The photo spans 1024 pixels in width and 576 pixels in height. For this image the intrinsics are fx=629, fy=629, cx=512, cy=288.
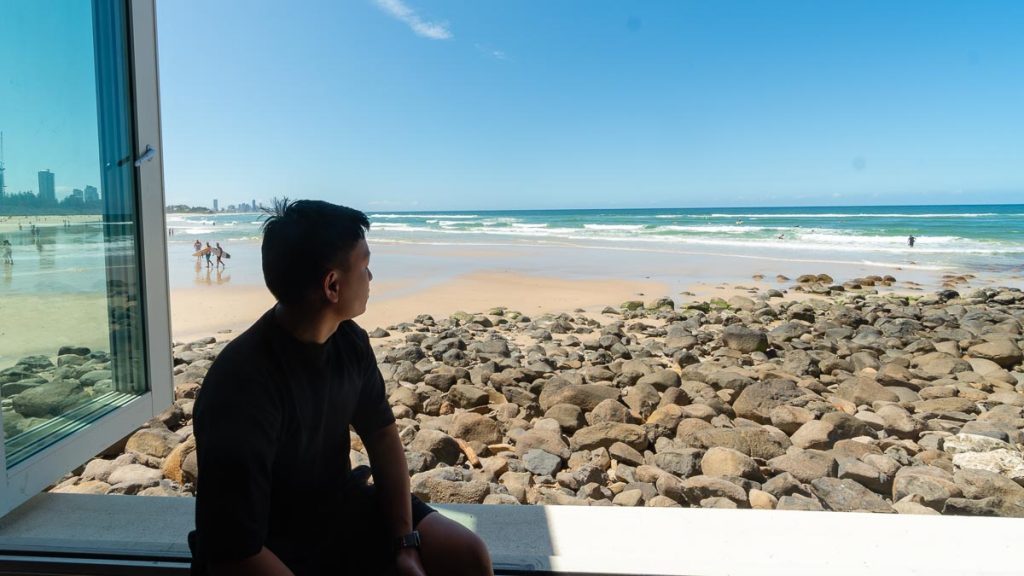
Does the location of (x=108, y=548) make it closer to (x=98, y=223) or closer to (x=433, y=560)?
(x=433, y=560)

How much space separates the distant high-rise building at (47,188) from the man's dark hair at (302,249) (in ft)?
4.61

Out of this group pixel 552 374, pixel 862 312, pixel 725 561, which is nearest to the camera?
pixel 725 561

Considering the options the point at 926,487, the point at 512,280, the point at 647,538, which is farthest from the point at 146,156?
the point at 512,280

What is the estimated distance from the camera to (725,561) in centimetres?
164

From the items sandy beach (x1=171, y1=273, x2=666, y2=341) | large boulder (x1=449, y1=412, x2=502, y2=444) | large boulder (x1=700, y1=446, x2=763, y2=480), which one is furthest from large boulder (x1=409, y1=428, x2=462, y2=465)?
sandy beach (x1=171, y1=273, x2=666, y2=341)

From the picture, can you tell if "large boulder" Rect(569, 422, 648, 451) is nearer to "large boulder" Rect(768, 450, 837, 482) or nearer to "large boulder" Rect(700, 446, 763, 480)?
"large boulder" Rect(700, 446, 763, 480)

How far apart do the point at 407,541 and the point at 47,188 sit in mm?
1762

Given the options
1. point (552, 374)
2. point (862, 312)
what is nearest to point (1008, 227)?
point (862, 312)

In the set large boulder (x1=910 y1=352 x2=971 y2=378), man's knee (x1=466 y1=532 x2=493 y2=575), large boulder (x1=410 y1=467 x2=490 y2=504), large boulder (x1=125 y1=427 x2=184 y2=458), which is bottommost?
large boulder (x1=910 y1=352 x2=971 y2=378)

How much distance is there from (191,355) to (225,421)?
197 inches

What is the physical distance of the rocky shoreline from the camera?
2.61 meters

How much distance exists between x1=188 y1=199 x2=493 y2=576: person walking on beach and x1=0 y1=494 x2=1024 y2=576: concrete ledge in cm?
44

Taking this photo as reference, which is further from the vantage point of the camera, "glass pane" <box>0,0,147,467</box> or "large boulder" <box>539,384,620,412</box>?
"large boulder" <box>539,384,620,412</box>

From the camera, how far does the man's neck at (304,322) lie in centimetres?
118
